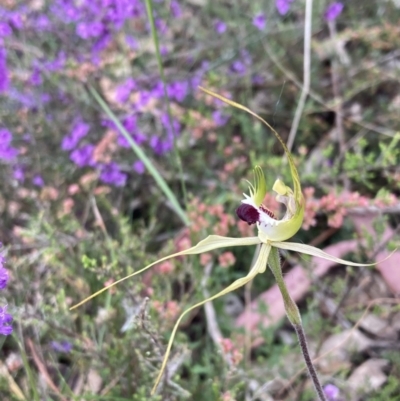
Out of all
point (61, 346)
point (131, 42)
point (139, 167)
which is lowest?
point (61, 346)

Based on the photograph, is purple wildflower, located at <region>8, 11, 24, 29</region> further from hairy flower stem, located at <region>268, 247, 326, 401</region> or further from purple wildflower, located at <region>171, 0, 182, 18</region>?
hairy flower stem, located at <region>268, 247, 326, 401</region>

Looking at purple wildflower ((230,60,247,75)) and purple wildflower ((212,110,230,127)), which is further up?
purple wildflower ((230,60,247,75))

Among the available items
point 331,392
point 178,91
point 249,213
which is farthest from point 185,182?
point 249,213

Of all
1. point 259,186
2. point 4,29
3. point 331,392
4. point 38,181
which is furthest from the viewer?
point 4,29

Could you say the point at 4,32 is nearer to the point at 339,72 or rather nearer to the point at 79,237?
the point at 79,237

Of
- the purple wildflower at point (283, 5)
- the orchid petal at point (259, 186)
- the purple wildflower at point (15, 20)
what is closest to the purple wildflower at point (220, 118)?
the purple wildflower at point (283, 5)

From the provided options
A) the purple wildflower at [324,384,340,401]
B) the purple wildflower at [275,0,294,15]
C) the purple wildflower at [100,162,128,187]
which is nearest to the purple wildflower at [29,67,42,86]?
the purple wildflower at [100,162,128,187]

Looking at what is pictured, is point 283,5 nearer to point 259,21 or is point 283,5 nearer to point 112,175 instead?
point 259,21
